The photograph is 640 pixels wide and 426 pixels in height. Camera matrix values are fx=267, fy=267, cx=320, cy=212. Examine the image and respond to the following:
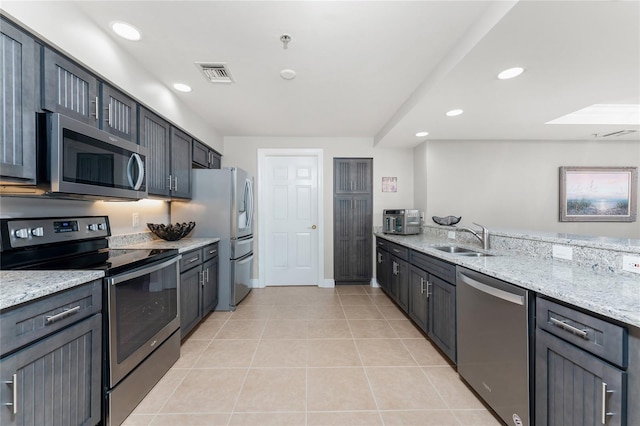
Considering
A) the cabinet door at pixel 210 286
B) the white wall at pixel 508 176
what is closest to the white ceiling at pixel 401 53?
the white wall at pixel 508 176

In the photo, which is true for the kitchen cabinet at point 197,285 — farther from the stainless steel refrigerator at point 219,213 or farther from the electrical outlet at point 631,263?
the electrical outlet at point 631,263

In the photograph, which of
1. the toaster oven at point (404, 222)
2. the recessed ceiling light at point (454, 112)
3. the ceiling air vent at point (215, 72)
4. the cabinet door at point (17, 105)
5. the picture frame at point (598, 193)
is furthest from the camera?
the picture frame at point (598, 193)

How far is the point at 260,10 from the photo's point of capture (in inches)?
63.5

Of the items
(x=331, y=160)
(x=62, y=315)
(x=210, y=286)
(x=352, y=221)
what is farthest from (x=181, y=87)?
(x=352, y=221)

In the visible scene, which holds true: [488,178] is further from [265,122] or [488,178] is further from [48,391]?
[48,391]

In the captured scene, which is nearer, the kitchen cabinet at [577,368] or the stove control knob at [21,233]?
the kitchen cabinet at [577,368]

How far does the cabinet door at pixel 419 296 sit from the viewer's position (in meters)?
2.49

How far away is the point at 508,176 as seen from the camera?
154 inches

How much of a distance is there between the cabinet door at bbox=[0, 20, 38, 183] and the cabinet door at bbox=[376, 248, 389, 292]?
3503mm

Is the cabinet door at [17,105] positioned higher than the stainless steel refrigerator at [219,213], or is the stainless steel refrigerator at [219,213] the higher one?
the cabinet door at [17,105]

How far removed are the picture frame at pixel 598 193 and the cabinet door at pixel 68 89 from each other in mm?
5468

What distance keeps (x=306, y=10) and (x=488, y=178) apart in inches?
139

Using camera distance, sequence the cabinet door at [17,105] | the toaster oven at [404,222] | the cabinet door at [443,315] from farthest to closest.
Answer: the toaster oven at [404,222]
the cabinet door at [443,315]
the cabinet door at [17,105]

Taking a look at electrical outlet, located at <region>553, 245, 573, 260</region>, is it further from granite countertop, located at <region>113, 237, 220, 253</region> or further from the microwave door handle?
the microwave door handle
